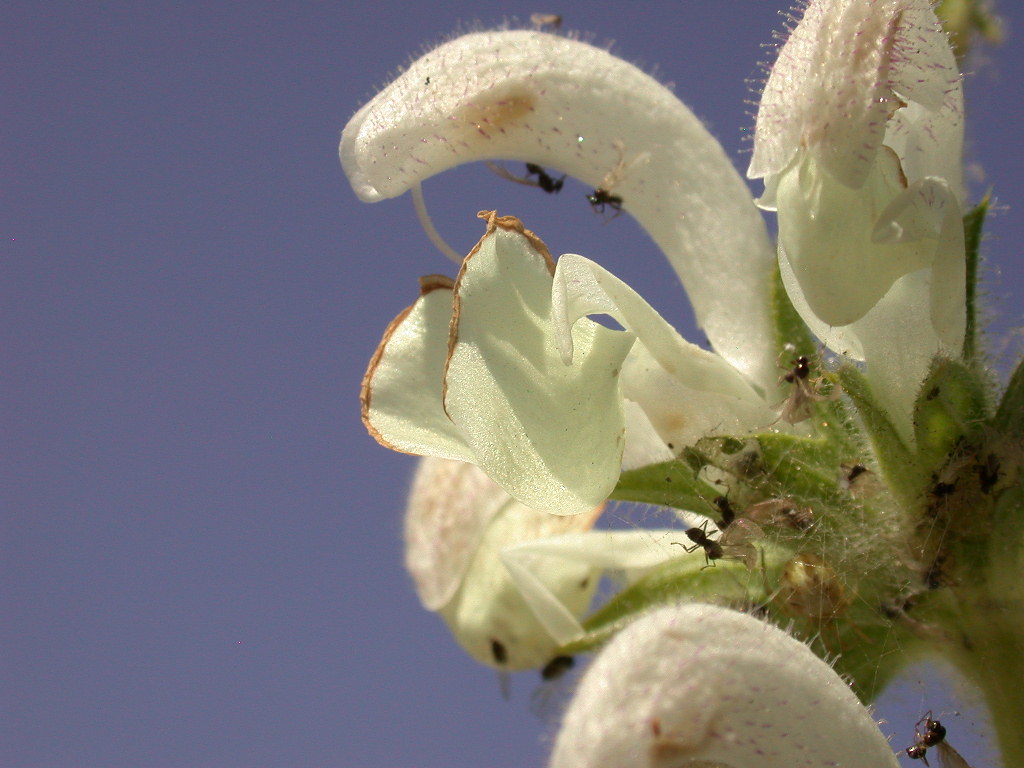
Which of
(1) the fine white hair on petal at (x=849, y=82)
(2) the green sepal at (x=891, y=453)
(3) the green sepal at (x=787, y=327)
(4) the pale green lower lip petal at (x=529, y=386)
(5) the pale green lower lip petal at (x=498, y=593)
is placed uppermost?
(1) the fine white hair on petal at (x=849, y=82)

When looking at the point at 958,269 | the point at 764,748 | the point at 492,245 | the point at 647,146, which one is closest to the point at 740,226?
the point at 647,146

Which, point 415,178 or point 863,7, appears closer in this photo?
point 863,7

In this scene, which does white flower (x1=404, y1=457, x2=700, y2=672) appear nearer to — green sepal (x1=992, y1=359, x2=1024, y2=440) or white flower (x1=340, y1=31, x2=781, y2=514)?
white flower (x1=340, y1=31, x2=781, y2=514)

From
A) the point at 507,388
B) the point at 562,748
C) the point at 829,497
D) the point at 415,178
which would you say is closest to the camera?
the point at 562,748

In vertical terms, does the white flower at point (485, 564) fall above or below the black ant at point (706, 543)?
below

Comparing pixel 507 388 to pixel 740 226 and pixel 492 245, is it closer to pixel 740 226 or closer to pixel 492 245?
pixel 492 245

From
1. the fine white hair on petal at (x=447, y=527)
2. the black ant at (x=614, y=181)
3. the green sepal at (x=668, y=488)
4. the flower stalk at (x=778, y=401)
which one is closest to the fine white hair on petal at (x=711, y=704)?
the flower stalk at (x=778, y=401)

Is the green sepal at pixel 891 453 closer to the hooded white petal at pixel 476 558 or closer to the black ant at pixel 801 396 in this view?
the black ant at pixel 801 396
